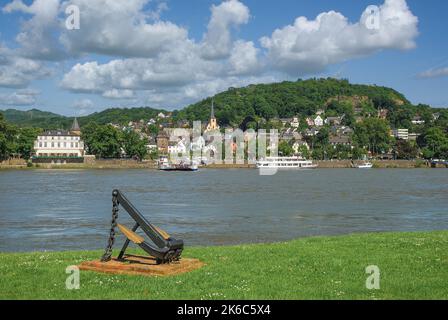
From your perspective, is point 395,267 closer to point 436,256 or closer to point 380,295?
point 436,256

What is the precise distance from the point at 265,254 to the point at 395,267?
3.84 meters

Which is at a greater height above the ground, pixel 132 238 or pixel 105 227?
pixel 132 238

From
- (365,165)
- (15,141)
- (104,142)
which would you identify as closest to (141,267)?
(15,141)

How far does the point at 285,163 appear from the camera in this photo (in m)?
163

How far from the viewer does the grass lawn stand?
35.7ft

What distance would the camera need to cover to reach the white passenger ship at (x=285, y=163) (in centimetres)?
15875

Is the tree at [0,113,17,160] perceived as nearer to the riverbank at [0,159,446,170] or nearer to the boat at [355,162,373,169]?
the riverbank at [0,159,446,170]

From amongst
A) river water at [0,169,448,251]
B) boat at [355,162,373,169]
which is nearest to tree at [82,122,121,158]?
boat at [355,162,373,169]

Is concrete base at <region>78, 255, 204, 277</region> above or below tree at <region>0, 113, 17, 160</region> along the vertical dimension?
below

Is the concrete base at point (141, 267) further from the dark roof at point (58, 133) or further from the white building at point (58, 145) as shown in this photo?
the dark roof at point (58, 133)

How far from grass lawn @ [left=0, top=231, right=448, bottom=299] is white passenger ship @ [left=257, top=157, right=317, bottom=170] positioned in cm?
13850
